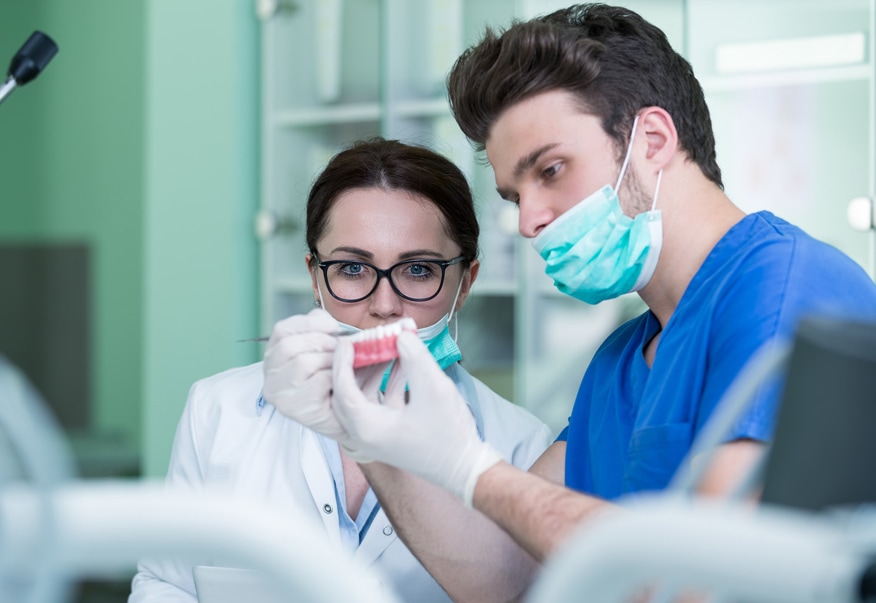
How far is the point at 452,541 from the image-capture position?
119 cm

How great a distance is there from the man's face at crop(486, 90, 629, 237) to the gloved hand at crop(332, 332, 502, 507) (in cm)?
28

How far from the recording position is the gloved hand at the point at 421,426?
0.94 meters

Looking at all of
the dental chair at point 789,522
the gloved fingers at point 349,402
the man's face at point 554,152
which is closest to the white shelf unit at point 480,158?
the man's face at point 554,152

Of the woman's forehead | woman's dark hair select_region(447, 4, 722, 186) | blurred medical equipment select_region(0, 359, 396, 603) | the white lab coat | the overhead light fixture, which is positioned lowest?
the white lab coat

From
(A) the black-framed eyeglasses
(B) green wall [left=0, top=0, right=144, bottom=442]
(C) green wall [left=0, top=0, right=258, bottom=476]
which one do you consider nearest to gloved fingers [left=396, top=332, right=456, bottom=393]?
(A) the black-framed eyeglasses

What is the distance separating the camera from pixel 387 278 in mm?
1461

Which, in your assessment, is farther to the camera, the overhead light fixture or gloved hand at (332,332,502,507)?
the overhead light fixture

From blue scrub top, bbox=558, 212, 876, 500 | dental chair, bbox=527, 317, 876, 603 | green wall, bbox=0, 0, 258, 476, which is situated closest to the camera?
dental chair, bbox=527, 317, 876, 603

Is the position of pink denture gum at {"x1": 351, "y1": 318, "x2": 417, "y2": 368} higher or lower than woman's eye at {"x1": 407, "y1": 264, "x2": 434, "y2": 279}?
lower

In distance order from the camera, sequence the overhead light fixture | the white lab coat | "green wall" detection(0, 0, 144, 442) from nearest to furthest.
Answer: the white lab coat < the overhead light fixture < "green wall" detection(0, 0, 144, 442)

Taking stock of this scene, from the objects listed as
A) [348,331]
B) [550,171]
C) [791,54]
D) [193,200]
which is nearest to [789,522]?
[550,171]

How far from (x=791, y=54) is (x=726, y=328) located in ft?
3.75

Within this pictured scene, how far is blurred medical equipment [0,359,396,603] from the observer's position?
0.40m

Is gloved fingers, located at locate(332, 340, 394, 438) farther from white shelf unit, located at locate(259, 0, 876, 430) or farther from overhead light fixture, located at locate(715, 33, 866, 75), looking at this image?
overhead light fixture, located at locate(715, 33, 866, 75)
